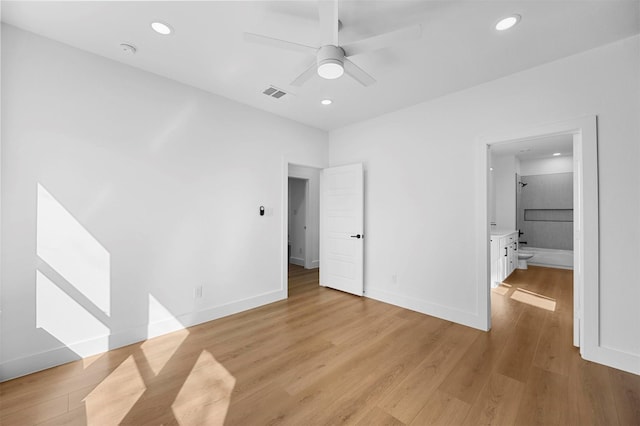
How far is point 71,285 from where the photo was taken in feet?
7.88

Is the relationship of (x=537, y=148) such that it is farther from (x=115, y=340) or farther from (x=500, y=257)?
(x=115, y=340)

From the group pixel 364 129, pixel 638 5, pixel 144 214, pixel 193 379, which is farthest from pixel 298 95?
pixel 193 379

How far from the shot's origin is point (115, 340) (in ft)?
8.58

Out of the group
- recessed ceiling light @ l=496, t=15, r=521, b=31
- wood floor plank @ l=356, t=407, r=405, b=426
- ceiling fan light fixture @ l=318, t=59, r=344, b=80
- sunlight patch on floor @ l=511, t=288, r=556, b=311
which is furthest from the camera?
sunlight patch on floor @ l=511, t=288, r=556, b=311

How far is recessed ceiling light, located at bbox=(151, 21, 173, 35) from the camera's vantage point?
7.05 feet

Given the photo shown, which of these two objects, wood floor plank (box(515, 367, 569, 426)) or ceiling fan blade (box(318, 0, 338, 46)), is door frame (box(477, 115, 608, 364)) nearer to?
→ wood floor plank (box(515, 367, 569, 426))

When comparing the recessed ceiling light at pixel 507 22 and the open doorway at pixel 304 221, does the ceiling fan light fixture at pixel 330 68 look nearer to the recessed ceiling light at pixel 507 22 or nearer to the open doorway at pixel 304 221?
the recessed ceiling light at pixel 507 22

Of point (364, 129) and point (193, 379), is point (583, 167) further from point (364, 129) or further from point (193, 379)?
point (193, 379)

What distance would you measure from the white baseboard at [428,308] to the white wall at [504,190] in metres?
4.33

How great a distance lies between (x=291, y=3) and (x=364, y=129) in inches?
102

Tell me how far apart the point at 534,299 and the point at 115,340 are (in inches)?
216

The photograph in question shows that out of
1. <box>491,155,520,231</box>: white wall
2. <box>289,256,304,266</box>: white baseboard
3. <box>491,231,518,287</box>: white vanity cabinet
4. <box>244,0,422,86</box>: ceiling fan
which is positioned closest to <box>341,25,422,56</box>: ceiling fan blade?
<box>244,0,422,86</box>: ceiling fan

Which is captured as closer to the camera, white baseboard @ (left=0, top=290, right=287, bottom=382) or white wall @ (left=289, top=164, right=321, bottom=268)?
white baseboard @ (left=0, top=290, right=287, bottom=382)

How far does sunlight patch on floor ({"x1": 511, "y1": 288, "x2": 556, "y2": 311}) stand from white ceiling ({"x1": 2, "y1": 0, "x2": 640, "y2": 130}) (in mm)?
3163
